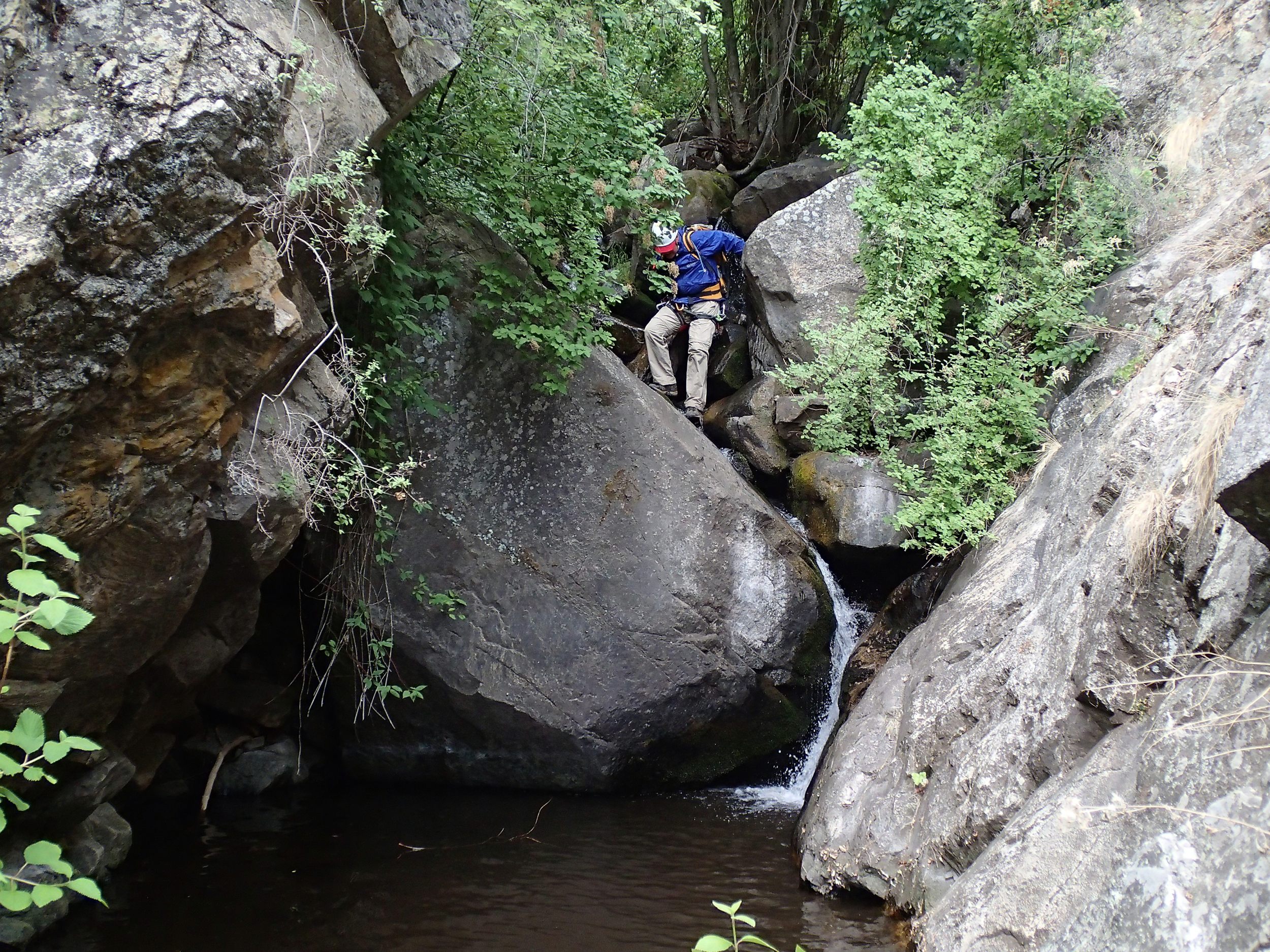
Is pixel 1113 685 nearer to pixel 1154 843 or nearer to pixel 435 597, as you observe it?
pixel 1154 843

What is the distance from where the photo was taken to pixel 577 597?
7.02 metres

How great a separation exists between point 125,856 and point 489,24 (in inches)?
225

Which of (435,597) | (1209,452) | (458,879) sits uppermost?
(1209,452)

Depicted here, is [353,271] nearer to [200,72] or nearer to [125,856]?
[200,72]

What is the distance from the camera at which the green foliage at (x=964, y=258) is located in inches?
277

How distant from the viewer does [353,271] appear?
5352 millimetres

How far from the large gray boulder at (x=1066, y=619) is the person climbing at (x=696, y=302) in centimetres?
429

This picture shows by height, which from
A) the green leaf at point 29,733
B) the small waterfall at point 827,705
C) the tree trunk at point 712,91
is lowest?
the small waterfall at point 827,705

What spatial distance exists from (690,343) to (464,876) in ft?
20.2

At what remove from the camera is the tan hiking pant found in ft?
32.6

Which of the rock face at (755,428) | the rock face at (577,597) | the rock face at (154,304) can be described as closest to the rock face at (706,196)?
the rock face at (755,428)

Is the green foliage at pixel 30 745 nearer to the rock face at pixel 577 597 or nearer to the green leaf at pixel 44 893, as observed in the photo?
the green leaf at pixel 44 893

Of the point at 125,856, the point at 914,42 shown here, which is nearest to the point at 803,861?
the point at 125,856

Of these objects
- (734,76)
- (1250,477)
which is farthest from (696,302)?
(1250,477)
